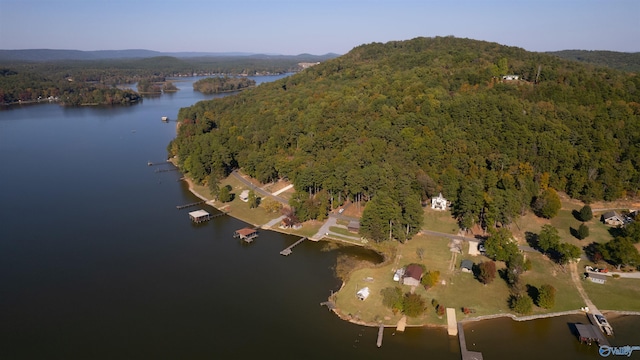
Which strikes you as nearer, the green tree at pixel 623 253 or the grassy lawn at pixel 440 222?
the green tree at pixel 623 253

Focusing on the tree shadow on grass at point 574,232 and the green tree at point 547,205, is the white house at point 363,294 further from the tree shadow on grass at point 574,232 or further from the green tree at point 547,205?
the green tree at point 547,205

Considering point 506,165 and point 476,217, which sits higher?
point 506,165

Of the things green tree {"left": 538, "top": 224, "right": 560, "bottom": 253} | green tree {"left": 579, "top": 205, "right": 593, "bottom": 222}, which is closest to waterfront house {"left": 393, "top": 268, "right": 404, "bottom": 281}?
green tree {"left": 538, "top": 224, "right": 560, "bottom": 253}

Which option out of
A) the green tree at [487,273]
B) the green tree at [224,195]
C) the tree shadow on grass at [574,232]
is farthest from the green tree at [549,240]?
the green tree at [224,195]

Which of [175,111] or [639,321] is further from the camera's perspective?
[175,111]

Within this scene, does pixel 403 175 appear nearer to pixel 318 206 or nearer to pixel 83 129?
pixel 318 206

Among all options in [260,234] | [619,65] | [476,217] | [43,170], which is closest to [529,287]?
[476,217]
